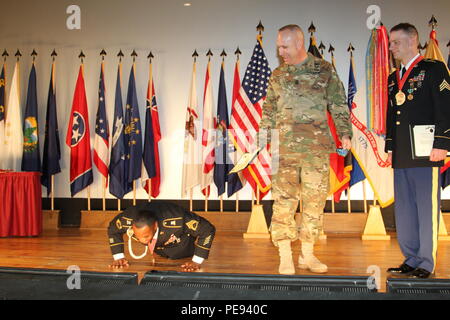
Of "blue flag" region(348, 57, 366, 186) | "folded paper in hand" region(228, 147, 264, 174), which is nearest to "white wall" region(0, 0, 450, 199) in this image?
"blue flag" region(348, 57, 366, 186)

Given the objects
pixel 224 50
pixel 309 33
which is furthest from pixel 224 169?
pixel 309 33

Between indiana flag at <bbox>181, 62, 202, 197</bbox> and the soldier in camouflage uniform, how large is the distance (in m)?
2.67

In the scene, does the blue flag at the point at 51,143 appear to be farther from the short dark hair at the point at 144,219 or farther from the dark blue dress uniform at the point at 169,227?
the short dark hair at the point at 144,219

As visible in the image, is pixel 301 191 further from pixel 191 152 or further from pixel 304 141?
pixel 191 152

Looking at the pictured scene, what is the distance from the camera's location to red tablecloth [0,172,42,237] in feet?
15.3

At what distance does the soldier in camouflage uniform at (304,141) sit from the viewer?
2707 millimetres

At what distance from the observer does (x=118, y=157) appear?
5348 mm

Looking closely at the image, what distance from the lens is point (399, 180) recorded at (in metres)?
2.78

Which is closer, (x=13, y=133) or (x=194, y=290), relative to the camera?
(x=194, y=290)

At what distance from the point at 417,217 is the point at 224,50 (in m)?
3.48

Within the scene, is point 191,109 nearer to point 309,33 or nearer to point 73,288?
point 309,33

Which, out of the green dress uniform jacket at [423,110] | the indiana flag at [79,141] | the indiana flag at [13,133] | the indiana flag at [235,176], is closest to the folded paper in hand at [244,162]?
the green dress uniform jacket at [423,110]

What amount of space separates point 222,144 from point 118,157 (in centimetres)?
120

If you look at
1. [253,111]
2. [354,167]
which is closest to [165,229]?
[253,111]
